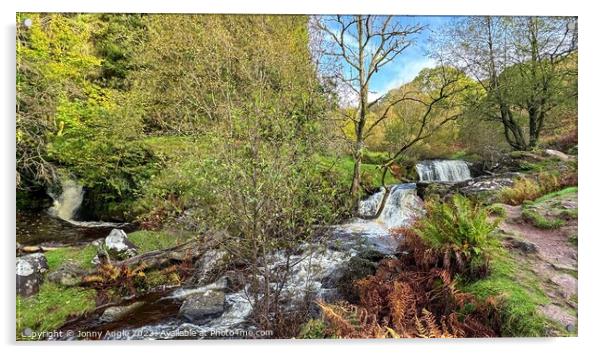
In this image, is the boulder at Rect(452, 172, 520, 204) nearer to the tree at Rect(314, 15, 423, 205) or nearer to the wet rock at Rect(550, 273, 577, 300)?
the wet rock at Rect(550, 273, 577, 300)

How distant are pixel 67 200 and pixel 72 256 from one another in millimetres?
476

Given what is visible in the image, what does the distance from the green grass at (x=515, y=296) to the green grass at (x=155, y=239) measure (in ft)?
7.90

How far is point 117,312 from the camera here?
359 centimetres

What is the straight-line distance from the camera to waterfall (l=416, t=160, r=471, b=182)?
12.7ft

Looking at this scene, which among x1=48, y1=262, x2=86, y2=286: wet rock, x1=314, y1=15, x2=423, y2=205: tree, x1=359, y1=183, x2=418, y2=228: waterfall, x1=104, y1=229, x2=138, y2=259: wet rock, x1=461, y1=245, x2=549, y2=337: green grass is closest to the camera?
x1=461, y1=245, x2=549, y2=337: green grass

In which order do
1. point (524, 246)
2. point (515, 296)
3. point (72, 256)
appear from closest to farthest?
point (515, 296), point (72, 256), point (524, 246)

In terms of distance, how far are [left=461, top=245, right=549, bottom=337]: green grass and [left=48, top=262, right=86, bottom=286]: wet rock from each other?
318 centimetres

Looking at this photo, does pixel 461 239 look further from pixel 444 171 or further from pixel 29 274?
pixel 29 274

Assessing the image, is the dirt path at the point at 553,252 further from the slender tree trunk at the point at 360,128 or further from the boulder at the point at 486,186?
the slender tree trunk at the point at 360,128

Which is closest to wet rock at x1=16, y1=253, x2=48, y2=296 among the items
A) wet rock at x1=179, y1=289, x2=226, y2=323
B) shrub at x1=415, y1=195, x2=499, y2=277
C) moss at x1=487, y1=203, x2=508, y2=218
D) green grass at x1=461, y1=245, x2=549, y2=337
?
wet rock at x1=179, y1=289, x2=226, y2=323

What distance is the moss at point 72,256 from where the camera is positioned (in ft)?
11.7

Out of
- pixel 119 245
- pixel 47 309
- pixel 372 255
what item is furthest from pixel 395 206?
pixel 47 309
